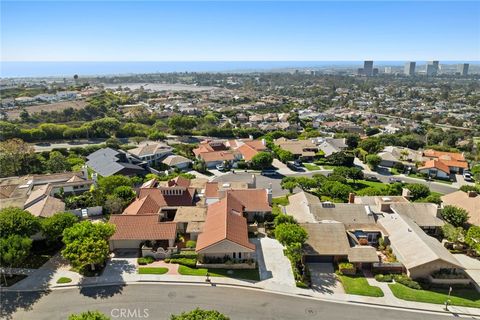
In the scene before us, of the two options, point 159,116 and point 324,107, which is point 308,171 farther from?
point 324,107

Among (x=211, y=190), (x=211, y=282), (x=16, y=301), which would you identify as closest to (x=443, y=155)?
(x=211, y=190)

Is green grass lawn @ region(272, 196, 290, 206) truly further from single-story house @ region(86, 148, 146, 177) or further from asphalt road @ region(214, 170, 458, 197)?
single-story house @ region(86, 148, 146, 177)

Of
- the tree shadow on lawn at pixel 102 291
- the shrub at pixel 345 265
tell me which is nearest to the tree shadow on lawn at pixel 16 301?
the tree shadow on lawn at pixel 102 291

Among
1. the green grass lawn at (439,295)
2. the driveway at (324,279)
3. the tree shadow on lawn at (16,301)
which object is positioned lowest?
the green grass lawn at (439,295)

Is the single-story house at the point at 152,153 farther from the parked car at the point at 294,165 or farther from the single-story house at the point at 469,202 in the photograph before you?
the single-story house at the point at 469,202

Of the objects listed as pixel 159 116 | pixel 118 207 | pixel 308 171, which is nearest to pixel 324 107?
pixel 159 116

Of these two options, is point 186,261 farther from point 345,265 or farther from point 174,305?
point 345,265
